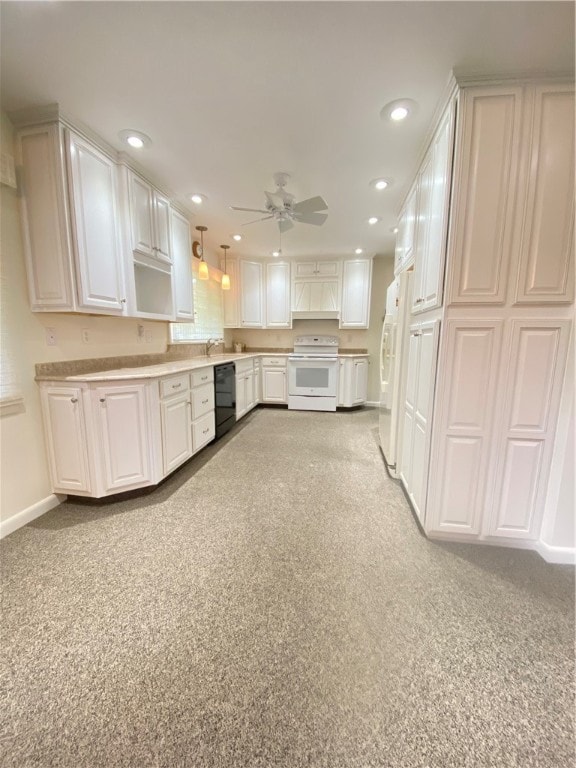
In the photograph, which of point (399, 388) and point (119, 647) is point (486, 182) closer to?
point (399, 388)

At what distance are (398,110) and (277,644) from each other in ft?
9.26

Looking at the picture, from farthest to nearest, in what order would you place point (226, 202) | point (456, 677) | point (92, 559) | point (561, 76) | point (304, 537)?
1. point (226, 202)
2. point (304, 537)
3. point (92, 559)
4. point (561, 76)
5. point (456, 677)

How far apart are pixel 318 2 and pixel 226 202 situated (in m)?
1.88

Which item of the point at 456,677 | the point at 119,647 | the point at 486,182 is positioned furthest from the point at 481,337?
the point at 119,647

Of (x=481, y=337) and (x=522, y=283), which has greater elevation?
(x=522, y=283)

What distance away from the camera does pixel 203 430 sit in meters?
3.02

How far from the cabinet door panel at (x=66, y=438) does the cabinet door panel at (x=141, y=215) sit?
132 centimetres

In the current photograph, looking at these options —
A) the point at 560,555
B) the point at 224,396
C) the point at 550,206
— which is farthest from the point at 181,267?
the point at 560,555

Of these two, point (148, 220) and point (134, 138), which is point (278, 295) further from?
point (134, 138)

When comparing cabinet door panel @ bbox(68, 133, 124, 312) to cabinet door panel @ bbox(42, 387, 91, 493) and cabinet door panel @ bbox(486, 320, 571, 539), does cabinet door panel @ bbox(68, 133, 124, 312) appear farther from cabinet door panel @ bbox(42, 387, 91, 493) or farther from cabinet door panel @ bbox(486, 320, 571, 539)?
cabinet door panel @ bbox(486, 320, 571, 539)

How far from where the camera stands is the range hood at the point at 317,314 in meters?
4.97

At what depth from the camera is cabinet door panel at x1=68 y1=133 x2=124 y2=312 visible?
1.89 m

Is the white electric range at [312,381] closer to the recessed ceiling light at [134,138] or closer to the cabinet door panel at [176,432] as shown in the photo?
the cabinet door panel at [176,432]

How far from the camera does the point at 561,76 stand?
4.62 ft
